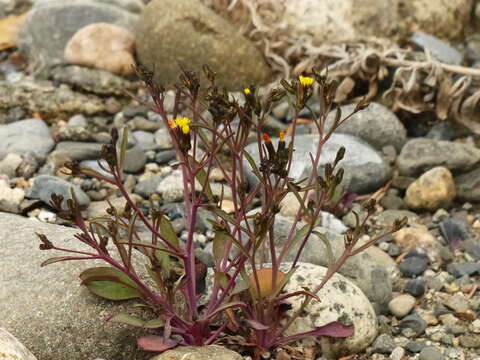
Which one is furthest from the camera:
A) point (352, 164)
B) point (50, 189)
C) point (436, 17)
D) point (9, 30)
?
point (9, 30)

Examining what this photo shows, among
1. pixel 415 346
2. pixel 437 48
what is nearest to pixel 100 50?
pixel 437 48

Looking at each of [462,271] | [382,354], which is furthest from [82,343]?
[462,271]

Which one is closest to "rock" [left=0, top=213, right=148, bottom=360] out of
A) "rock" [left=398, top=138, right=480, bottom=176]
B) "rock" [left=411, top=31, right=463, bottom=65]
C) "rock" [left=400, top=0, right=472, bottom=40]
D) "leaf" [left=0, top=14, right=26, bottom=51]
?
"rock" [left=398, top=138, right=480, bottom=176]

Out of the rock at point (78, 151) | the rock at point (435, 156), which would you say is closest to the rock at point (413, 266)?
the rock at point (435, 156)

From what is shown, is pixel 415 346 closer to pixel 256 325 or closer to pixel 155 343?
pixel 256 325

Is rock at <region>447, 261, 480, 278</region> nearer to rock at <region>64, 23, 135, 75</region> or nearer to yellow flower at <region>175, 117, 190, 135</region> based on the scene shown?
yellow flower at <region>175, 117, 190, 135</region>

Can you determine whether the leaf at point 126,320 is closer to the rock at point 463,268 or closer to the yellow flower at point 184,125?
the yellow flower at point 184,125
